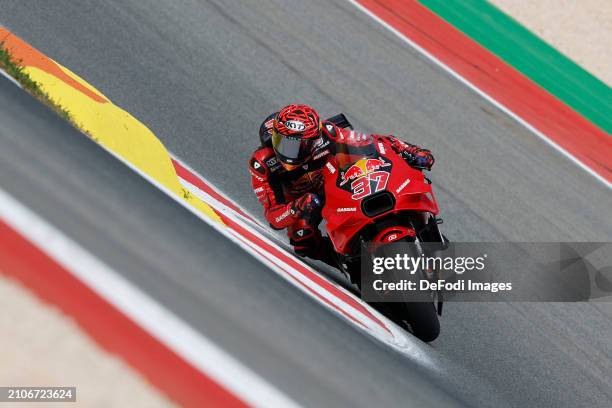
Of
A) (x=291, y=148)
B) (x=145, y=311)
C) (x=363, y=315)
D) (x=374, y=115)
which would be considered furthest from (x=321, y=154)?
(x=145, y=311)

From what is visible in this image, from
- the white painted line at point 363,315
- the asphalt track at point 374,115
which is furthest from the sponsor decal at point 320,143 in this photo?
→ the asphalt track at point 374,115

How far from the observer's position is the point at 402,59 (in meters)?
9.66

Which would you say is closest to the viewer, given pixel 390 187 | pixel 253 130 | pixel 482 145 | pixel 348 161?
pixel 390 187

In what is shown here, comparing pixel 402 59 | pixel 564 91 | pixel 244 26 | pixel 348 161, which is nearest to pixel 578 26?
pixel 564 91

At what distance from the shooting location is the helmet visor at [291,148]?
19.7 ft

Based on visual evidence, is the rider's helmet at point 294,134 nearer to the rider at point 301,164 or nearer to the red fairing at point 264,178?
the rider at point 301,164

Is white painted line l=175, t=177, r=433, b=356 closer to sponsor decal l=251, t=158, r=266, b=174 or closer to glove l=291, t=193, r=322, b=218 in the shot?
glove l=291, t=193, r=322, b=218

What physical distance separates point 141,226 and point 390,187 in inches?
98.5

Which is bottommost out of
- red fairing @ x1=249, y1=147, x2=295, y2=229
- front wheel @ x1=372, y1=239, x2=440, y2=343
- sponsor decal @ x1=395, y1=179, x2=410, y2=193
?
front wheel @ x1=372, y1=239, x2=440, y2=343

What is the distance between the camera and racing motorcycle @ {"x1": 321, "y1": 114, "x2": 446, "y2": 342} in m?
5.39

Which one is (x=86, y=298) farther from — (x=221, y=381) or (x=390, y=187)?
(x=390, y=187)

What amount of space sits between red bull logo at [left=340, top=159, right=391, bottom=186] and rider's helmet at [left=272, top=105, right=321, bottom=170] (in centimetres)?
49

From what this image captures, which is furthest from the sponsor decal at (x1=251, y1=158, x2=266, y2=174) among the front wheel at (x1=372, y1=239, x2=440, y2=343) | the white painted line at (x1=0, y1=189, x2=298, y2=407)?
the white painted line at (x1=0, y1=189, x2=298, y2=407)

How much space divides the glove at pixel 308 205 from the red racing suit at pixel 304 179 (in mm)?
51
